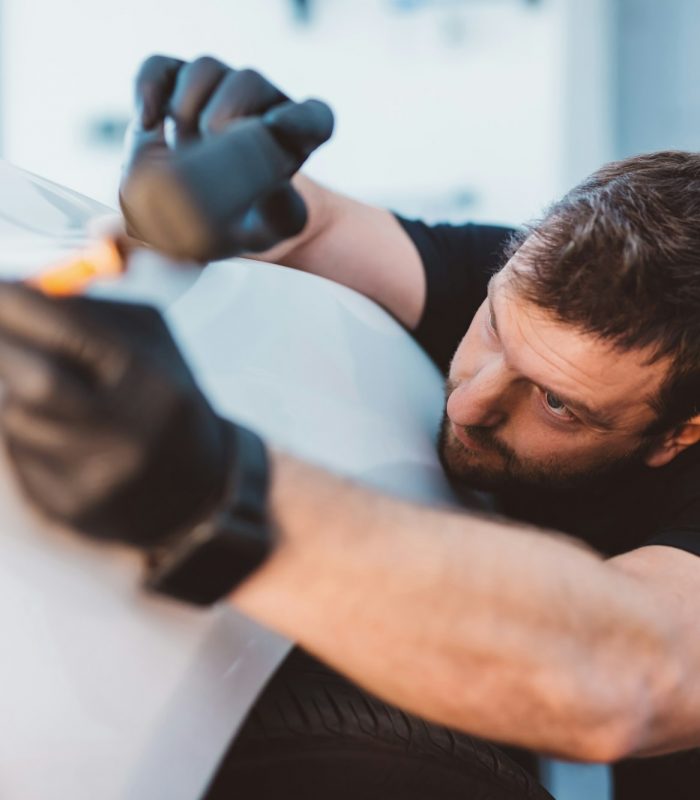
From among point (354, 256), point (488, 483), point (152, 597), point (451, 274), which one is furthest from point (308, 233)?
point (152, 597)

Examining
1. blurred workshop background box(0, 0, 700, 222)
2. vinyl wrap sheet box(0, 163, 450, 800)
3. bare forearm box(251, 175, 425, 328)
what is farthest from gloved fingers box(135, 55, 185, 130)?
A: blurred workshop background box(0, 0, 700, 222)

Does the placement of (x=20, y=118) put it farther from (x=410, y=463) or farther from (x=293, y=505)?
(x=293, y=505)

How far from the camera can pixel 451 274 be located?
118cm

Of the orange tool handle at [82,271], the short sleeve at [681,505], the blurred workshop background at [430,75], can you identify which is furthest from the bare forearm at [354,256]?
the blurred workshop background at [430,75]

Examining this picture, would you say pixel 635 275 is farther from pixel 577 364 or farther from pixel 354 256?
pixel 354 256

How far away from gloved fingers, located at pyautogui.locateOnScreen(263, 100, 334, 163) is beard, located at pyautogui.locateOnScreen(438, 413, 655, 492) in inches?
12.5

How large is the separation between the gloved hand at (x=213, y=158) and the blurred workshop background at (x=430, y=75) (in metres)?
2.12

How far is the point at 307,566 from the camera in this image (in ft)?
1.66

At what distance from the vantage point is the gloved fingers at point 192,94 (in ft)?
2.61

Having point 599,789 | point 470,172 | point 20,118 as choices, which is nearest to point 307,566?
point 599,789

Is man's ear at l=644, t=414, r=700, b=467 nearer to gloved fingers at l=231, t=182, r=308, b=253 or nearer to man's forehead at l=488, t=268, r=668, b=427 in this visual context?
man's forehead at l=488, t=268, r=668, b=427

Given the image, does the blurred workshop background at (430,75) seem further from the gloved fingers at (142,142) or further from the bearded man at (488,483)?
the gloved fingers at (142,142)

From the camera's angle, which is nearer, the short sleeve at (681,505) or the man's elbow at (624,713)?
the man's elbow at (624,713)

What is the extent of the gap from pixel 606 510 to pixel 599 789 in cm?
43
